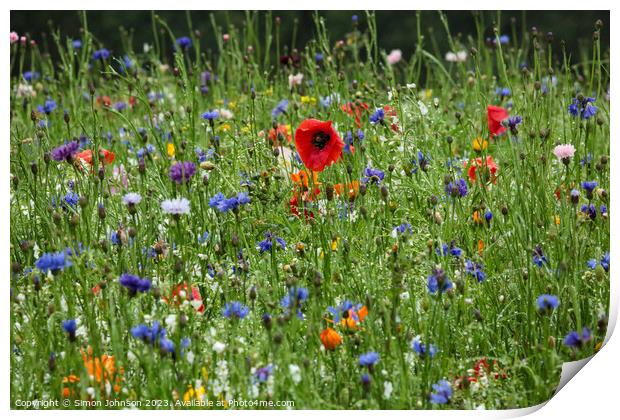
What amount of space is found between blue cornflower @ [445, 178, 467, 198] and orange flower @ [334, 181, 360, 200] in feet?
0.70

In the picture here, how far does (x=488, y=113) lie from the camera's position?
229 cm

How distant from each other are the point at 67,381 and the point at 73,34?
1.87 metres

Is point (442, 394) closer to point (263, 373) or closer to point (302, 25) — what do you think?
point (263, 373)

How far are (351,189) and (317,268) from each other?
0.30 m

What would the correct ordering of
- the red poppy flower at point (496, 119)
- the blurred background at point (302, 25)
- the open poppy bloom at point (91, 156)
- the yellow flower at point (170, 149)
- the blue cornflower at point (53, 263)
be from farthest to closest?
1. the blurred background at point (302, 25)
2. the yellow flower at point (170, 149)
3. the red poppy flower at point (496, 119)
4. the open poppy bloom at point (91, 156)
5. the blue cornflower at point (53, 263)

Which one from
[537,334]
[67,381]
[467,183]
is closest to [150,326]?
[67,381]

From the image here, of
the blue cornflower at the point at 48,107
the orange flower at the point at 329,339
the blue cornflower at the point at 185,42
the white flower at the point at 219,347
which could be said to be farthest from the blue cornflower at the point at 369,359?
the blue cornflower at the point at 185,42

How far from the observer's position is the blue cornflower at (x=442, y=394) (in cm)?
158

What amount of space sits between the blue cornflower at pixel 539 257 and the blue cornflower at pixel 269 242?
0.52 m

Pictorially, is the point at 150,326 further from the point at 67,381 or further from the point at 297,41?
the point at 297,41

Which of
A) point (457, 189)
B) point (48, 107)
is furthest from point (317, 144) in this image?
point (48, 107)

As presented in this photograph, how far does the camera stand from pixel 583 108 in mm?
2213

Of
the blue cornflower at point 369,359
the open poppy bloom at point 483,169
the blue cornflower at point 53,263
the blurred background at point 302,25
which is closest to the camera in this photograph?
the blue cornflower at point 369,359

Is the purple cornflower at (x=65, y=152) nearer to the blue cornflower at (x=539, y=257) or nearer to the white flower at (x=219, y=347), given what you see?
the white flower at (x=219, y=347)
